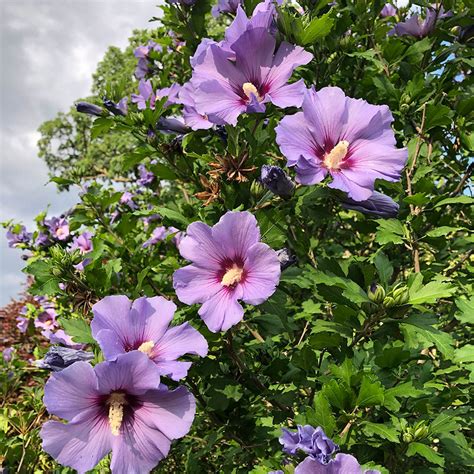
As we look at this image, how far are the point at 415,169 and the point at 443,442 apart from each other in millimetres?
1146

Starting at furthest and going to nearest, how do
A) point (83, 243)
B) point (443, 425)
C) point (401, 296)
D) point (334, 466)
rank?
point (83, 243) < point (443, 425) < point (401, 296) < point (334, 466)

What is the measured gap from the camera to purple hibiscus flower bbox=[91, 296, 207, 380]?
1.38 meters

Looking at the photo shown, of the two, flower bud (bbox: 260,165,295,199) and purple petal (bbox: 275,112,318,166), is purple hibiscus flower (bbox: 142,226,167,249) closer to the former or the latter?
flower bud (bbox: 260,165,295,199)

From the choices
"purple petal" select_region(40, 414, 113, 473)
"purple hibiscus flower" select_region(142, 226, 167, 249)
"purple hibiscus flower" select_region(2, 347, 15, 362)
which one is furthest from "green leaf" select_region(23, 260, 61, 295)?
"purple hibiscus flower" select_region(2, 347, 15, 362)

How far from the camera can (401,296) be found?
1.41m

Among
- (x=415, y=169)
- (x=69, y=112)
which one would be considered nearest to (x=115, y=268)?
(x=415, y=169)

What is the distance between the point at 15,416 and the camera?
3.05m

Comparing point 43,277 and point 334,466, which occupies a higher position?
point 43,277

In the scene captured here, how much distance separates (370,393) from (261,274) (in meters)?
0.45

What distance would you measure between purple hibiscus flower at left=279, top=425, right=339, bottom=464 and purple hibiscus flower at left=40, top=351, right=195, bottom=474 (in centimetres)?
27

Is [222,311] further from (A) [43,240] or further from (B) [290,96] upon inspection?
(A) [43,240]

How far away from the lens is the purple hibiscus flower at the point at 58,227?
3.51 metres

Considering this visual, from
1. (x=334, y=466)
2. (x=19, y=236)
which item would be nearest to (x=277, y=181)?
(x=334, y=466)

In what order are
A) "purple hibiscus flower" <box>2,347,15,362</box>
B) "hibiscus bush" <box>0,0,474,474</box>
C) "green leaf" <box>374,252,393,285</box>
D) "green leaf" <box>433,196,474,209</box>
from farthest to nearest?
"purple hibiscus flower" <box>2,347,15,362</box> → "green leaf" <box>433,196,474,209</box> → "green leaf" <box>374,252,393,285</box> → "hibiscus bush" <box>0,0,474,474</box>
